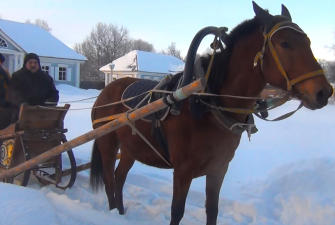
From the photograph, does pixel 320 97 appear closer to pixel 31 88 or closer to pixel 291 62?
pixel 291 62

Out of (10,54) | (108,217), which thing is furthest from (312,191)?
(10,54)

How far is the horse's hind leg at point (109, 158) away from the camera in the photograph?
4820 millimetres

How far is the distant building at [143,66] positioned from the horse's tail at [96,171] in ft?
113

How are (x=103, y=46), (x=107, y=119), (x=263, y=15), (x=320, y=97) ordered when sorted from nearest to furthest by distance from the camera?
1. (x=320, y=97)
2. (x=263, y=15)
3. (x=107, y=119)
4. (x=103, y=46)

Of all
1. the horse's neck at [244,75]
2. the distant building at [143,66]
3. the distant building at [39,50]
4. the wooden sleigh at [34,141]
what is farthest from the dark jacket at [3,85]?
the distant building at [143,66]

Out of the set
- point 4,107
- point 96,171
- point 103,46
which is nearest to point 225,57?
point 96,171

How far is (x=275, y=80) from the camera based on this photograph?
2754 mm

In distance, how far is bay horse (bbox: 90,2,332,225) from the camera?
2.59 meters

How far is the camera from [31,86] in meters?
5.78

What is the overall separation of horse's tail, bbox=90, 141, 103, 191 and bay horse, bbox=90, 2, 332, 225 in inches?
42.9

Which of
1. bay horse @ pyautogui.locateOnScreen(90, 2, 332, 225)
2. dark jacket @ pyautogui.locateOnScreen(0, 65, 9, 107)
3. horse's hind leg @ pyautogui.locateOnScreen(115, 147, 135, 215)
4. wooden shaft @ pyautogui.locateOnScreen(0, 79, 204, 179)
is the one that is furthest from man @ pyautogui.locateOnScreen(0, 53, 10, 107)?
bay horse @ pyautogui.locateOnScreen(90, 2, 332, 225)

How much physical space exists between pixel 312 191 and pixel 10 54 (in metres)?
28.8

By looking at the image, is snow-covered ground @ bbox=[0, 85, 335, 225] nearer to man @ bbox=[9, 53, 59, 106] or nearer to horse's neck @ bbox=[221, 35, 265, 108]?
man @ bbox=[9, 53, 59, 106]

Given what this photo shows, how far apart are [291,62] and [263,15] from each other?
47 centimetres
